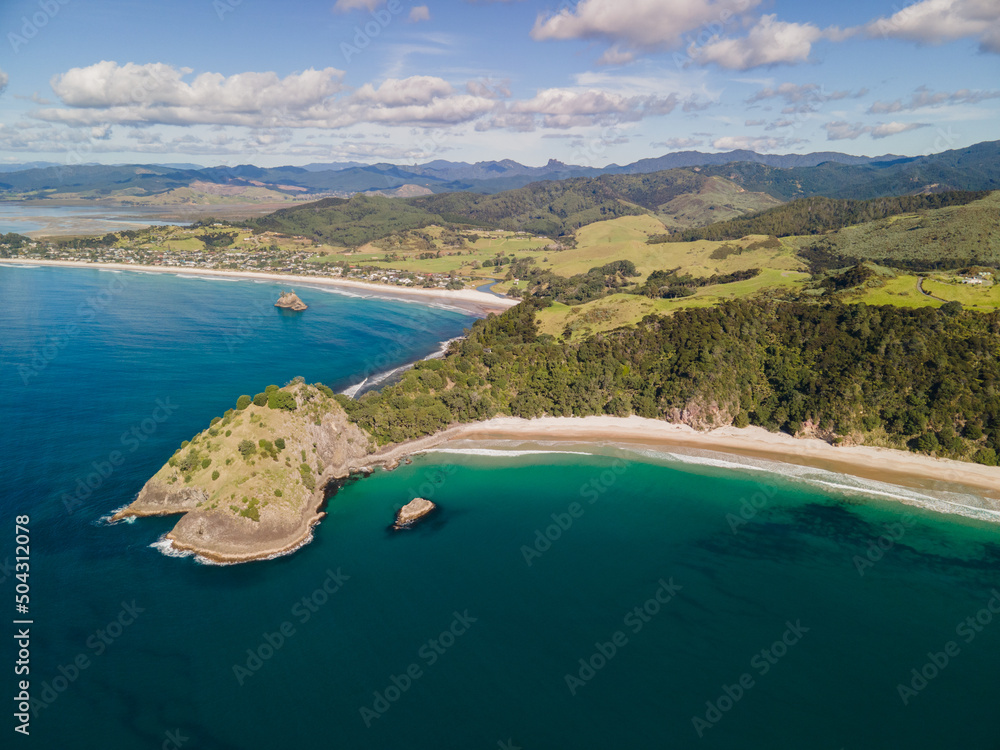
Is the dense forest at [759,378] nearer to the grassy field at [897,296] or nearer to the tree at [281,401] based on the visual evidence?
the grassy field at [897,296]

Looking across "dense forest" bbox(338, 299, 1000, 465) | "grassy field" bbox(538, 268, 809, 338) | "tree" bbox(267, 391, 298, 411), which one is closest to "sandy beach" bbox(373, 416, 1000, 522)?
"dense forest" bbox(338, 299, 1000, 465)

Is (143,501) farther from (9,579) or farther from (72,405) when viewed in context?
(72,405)

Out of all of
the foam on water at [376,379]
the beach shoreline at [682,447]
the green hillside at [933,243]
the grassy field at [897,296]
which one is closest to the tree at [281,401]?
the beach shoreline at [682,447]

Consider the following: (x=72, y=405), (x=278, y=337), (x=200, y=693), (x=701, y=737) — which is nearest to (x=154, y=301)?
(x=278, y=337)

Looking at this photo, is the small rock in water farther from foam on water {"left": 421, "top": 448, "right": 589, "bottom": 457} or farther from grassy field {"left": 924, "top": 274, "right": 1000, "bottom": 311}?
grassy field {"left": 924, "top": 274, "right": 1000, "bottom": 311}

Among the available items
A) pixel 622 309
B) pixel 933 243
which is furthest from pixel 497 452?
pixel 933 243

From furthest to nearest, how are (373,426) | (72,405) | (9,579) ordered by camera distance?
(72,405)
(373,426)
(9,579)

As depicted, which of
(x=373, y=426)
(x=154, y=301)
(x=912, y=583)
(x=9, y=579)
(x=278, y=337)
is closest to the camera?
(x=9, y=579)
